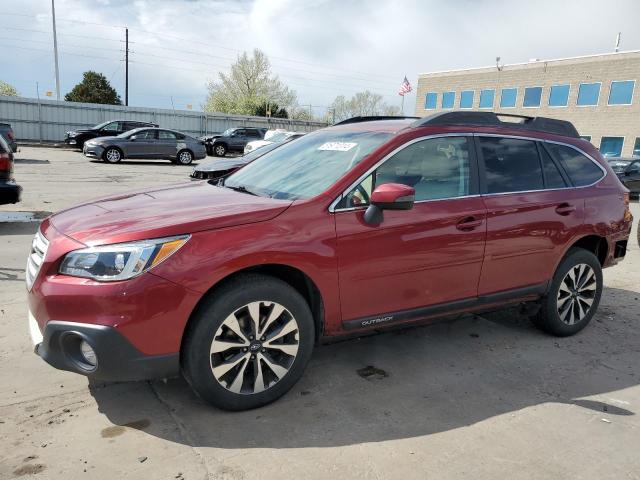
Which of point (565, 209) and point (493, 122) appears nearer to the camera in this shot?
point (493, 122)

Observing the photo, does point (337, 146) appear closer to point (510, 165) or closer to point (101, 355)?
point (510, 165)

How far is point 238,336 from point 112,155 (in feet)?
65.7

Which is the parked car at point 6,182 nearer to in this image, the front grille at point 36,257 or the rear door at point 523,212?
the front grille at point 36,257

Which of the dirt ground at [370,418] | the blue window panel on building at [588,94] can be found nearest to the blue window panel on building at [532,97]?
the blue window panel on building at [588,94]

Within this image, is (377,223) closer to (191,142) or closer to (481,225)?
(481,225)

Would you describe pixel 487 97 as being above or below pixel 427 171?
above

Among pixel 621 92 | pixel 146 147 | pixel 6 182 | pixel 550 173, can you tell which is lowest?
pixel 6 182

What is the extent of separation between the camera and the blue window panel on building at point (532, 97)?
44.4 m

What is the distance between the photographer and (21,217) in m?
8.87

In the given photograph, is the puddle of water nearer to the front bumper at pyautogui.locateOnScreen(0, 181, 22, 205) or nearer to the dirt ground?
the front bumper at pyautogui.locateOnScreen(0, 181, 22, 205)

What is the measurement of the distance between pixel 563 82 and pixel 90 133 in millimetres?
35987

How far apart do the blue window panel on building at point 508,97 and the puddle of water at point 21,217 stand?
4451 cm

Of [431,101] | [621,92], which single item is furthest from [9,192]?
[431,101]

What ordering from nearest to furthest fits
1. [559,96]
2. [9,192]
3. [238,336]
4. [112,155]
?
[238,336] → [9,192] → [112,155] → [559,96]
